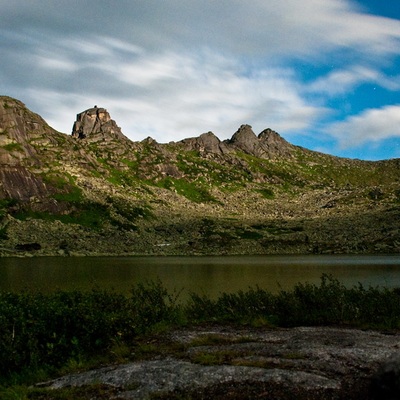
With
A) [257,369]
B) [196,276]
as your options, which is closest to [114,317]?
[257,369]

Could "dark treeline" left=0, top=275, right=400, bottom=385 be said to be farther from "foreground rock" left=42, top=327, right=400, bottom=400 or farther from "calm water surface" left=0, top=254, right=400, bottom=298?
"calm water surface" left=0, top=254, right=400, bottom=298

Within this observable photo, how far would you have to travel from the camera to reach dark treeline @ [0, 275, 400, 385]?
17.7m

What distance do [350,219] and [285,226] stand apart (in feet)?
94.9

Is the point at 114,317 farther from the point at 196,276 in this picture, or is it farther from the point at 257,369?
the point at 196,276

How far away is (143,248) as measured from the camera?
159 meters

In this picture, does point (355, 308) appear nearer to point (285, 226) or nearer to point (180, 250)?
point (180, 250)

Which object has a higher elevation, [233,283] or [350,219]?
[350,219]

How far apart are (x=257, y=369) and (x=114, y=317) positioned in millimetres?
7908

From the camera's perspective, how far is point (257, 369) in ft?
45.9

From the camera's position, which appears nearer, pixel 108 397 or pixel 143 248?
pixel 108 397

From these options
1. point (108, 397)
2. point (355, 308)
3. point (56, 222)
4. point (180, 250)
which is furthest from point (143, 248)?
point (108, 397)

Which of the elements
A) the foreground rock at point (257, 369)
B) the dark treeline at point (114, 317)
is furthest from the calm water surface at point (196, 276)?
the foreground rock at point (257, 369)

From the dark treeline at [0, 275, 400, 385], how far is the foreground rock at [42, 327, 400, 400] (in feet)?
7.41

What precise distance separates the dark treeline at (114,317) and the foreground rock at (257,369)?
2258 millimetres
